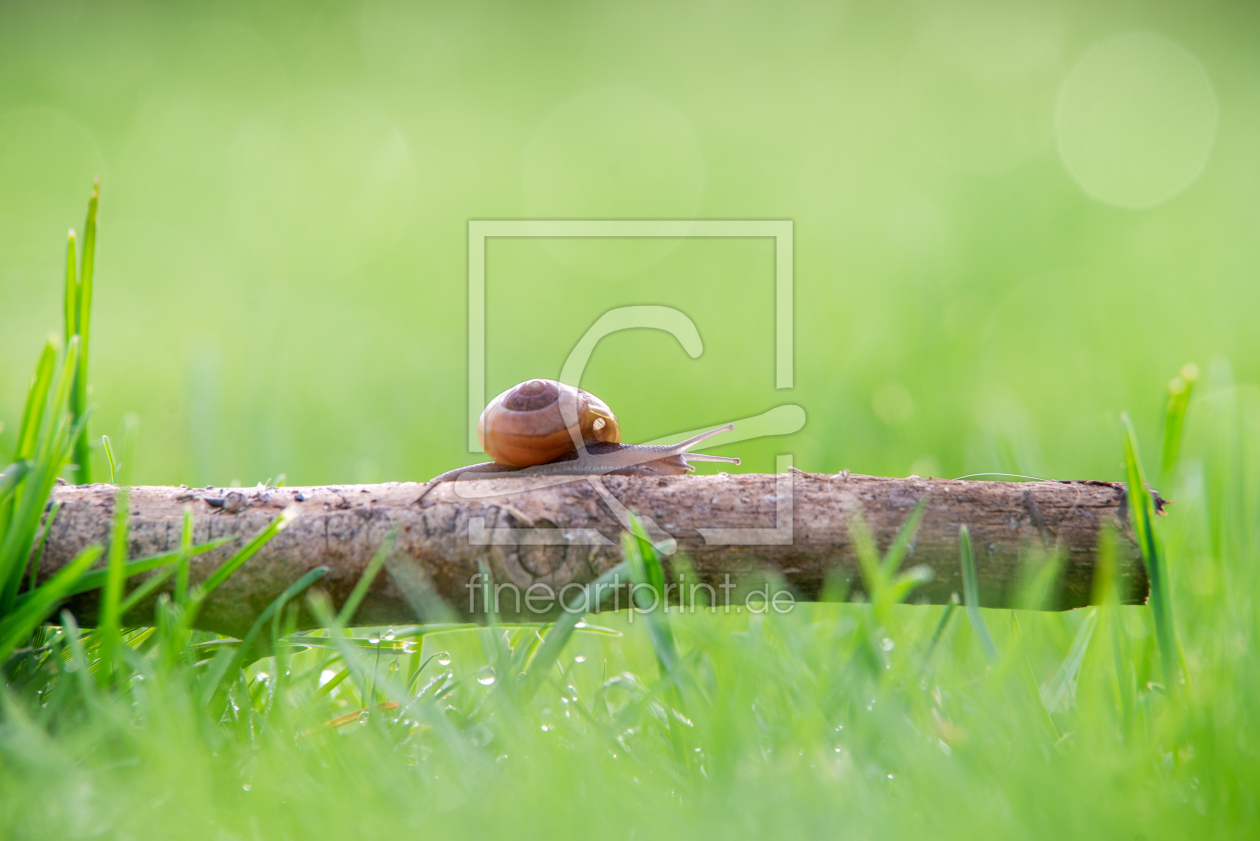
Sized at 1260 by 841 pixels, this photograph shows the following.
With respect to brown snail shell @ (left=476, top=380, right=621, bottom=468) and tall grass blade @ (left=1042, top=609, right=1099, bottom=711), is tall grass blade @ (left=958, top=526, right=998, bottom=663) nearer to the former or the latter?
tall grass blade @ (left=1042, top=609, right=1099, bottom=711)

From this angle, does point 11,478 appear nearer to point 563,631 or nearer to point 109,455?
point 109,455

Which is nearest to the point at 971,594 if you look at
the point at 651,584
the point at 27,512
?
the point at 651,584

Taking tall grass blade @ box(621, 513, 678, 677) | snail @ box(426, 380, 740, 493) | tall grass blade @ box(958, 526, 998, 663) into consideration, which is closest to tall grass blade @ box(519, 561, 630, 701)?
tall grass blade @ box(621, 513, 678, 677)

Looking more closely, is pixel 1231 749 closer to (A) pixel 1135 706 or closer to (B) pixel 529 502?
(A) pixel 1135 706

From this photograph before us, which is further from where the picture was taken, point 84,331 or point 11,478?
point 84,331

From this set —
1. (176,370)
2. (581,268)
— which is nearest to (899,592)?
(176,370)

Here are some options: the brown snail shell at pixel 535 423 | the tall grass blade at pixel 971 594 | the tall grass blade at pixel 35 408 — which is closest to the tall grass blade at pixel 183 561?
the tall grass blade at pixel 35 408
